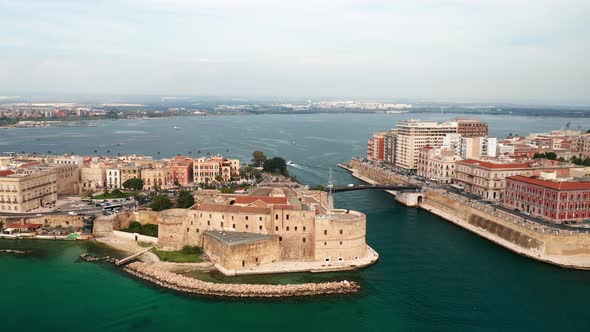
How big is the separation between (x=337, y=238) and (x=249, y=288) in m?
6.01

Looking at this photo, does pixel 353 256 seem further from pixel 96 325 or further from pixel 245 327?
pixel 96 325

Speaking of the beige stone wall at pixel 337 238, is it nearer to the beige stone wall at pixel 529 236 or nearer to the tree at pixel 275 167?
the beige stone wall at pixel 529 236

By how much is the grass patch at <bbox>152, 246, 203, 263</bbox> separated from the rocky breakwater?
7.75 ft

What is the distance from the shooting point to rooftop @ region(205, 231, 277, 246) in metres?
26.3

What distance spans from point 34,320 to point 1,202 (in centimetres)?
1837

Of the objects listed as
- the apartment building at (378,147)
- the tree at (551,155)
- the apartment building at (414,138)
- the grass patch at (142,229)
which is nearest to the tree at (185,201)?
the grass patch at (142,229)

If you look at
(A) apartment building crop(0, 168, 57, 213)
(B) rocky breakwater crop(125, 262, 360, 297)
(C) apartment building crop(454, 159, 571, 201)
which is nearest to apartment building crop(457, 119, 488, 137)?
(C) apartment building crop(454, 159, 571, 201)

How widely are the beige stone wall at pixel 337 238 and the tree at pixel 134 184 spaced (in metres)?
23.4

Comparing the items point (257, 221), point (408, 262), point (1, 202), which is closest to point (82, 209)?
point (1, 202)

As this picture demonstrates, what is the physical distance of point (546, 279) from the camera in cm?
2667

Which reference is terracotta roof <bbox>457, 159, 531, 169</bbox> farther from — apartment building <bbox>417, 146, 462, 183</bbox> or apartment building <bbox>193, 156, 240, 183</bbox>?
apartment building <bbox>193, 156, 240, 183</bbox>

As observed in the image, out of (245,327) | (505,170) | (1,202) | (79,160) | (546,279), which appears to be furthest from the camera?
(79,160)

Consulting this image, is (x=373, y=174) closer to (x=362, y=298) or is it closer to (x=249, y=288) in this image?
(x=362, y=298)

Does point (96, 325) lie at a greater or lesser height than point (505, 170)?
lesser
